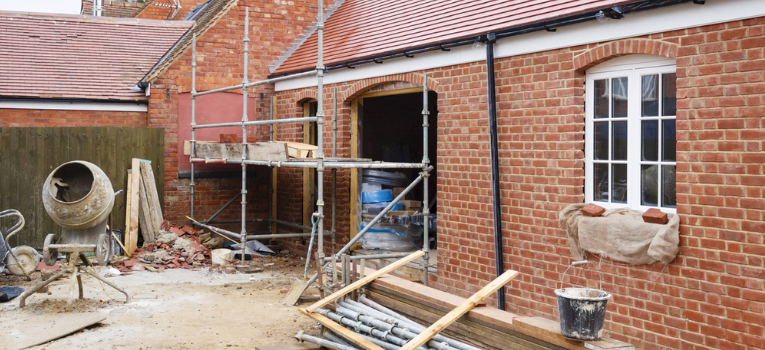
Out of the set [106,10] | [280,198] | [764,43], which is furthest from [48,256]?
[106,10]

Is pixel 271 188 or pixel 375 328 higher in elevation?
pixel 271 188

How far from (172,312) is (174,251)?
3.88m

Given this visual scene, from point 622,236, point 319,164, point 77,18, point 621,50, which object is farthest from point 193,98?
point 622,236

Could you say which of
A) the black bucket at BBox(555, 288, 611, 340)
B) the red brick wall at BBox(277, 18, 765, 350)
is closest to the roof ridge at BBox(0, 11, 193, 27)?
the red brick wall at BBox(277, 18, 765, 350)

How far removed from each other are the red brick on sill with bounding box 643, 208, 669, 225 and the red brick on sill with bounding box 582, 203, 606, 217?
53cm

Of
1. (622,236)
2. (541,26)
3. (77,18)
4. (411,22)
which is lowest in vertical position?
(622,236)

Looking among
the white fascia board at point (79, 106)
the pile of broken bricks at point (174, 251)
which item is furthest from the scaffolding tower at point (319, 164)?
the white fascia board at point (79, 106)

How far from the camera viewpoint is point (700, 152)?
6.45 metres

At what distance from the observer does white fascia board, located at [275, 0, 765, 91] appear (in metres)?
6.23

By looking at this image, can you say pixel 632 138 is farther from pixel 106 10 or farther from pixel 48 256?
pixel 106 10

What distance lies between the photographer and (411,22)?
10992 mm

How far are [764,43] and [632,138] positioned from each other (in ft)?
5.25

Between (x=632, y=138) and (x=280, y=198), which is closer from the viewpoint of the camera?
(x=632, y=138)

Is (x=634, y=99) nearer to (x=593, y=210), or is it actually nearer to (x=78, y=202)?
(x=593, y=210)
